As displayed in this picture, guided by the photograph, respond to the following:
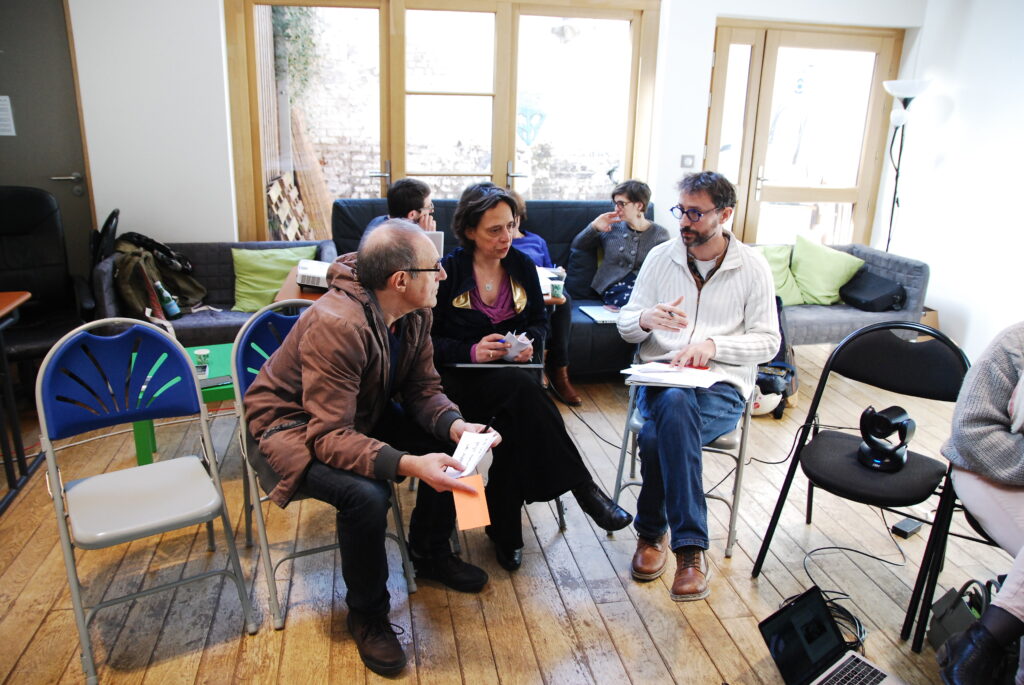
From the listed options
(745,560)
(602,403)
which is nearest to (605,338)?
(602,403)

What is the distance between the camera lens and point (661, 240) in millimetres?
4141

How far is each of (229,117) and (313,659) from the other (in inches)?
136

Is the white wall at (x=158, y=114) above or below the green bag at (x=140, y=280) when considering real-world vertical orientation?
above


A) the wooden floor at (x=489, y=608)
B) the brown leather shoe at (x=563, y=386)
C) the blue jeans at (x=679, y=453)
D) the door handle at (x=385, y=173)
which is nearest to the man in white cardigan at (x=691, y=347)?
the blue jeans at (x=679, y=453)

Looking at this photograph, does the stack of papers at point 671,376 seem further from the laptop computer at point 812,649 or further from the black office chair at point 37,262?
the black office chair at point 37,262

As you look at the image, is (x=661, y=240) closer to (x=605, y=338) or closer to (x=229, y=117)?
(x=605, y=338)

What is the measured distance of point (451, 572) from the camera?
229cm

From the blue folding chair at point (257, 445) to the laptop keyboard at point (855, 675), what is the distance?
121 cm

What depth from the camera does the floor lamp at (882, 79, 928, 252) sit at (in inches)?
178

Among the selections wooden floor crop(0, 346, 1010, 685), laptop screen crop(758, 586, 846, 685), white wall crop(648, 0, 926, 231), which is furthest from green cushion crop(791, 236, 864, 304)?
laptop screen crop(758, 586, 846, 685)

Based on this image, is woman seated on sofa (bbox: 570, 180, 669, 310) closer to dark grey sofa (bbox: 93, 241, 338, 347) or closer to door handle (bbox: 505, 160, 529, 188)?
door handle (bbox: 505, 160, 529, 188)

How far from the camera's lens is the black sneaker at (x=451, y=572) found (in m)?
2.28

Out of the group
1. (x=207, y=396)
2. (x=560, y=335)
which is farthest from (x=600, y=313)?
(x=207, y=396)

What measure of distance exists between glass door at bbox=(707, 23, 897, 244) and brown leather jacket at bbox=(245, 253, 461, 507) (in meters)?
3.64
